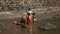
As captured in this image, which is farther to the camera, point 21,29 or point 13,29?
point 13,29

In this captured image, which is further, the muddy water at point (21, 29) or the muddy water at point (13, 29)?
the muddy water at point (13, 29)

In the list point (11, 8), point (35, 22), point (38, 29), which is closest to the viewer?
point (38, 29)

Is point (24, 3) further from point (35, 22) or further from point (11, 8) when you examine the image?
point (35, 22)

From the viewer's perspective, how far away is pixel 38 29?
21.8 metres

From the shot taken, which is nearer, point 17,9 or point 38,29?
point 38,29

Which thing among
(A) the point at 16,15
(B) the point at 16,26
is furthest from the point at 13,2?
(B) the point at 16,26

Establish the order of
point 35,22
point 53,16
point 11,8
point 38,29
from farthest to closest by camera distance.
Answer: point 11,8, point 53,16, point 35,22, point 38,29

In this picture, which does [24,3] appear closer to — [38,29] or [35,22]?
[35,22]

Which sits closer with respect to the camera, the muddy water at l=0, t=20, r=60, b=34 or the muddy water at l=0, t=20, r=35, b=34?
the muddy water at l=0, t=20, r=60, b=34

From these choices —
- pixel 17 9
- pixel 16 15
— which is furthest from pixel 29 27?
pixel 17 9

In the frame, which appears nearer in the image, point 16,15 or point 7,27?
point 7,27

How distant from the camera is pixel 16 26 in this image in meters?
22.8

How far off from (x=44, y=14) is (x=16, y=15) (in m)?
3.18

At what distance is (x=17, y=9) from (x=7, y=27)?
7.41 metres
